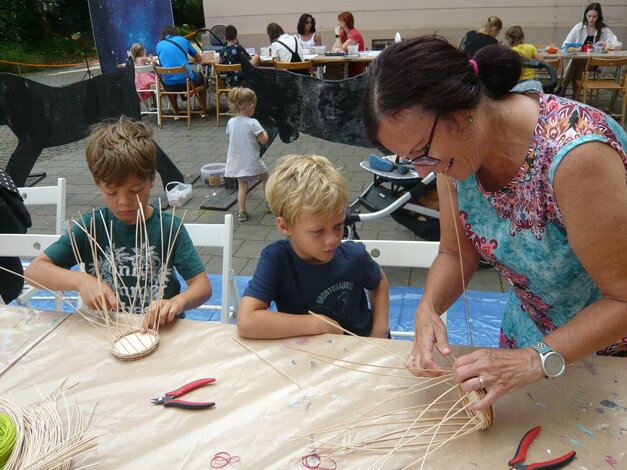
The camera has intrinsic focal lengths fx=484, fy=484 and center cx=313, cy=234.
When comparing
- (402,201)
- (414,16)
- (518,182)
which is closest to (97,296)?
(518,182)

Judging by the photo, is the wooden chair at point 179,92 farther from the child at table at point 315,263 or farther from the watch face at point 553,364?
the watch face at point 553,364

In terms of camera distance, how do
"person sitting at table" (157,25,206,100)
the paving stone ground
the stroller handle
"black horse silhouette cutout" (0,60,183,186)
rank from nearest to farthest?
the stroller handle, the paving stone ground, "black horse silhouette cutout" (0,60,183,186), "person sitting at table" (157,25,206,100)

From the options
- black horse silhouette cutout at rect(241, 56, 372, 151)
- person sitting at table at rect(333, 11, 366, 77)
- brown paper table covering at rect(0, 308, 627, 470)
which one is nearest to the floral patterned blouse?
brown paper table covering at rect(0, 308, 627, 470)

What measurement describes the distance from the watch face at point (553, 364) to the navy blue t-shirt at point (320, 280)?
0.77 metres

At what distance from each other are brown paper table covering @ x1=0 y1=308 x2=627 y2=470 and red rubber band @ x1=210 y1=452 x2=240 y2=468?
11 mm

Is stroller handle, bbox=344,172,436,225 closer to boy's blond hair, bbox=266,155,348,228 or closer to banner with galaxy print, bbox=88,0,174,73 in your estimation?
boy's blond hair, bbox=266,155,348,228

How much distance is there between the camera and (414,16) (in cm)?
1164

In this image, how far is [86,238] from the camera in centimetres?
192

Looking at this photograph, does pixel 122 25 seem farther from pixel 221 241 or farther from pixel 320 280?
pixel 320 280

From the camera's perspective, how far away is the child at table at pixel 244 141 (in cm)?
451

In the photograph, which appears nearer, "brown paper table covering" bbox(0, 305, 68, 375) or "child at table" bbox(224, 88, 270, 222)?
"brown paper table covering" bbox(0, 305, 68, 375)

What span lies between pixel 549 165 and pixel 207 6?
1334 centimetres

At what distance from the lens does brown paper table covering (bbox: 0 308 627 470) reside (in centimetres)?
100

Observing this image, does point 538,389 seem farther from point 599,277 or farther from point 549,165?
point 549,165
